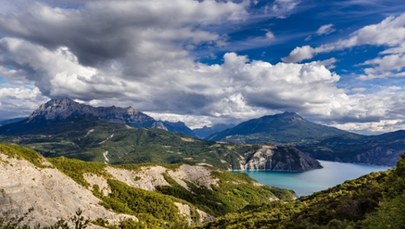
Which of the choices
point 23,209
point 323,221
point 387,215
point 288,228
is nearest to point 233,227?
point 288,228

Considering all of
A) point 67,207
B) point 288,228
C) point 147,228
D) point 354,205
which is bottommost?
point 147,228

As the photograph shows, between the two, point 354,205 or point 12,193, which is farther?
point 12,193

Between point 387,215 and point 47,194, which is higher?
point 387,215

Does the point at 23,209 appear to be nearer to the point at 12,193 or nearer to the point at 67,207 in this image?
the point at 12,193

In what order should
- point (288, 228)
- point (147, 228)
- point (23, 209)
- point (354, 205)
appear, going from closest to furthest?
point (354, 205)
point (288, 228)
point (23, 209)
point (147, 228)

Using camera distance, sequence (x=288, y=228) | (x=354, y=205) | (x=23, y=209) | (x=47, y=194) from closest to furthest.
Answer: (x=354, y=205) < (x=288, y=228) < (x=23, y=209) < (x=47, y=194)

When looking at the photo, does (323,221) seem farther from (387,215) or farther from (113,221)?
(113,221)

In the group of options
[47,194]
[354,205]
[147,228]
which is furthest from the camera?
[147,228]

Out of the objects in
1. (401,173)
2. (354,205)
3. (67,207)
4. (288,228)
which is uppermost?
(401,173)

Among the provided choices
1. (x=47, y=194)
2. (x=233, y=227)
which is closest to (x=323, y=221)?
(x=233, y=227)
